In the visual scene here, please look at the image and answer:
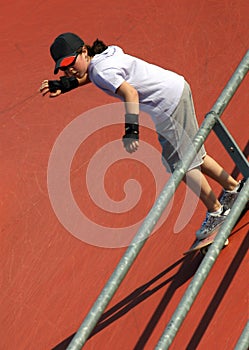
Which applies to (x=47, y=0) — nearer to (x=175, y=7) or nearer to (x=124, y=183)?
(x=175, y=7)

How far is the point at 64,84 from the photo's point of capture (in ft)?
14.2

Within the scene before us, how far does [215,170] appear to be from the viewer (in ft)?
14.4

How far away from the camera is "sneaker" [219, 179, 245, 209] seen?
447 cm

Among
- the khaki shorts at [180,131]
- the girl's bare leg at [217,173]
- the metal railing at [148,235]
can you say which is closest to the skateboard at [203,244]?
→ the girl's bare leg at [217,173]

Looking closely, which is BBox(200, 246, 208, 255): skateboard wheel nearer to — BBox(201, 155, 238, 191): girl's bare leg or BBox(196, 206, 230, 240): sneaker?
BBox(196, 206, 230, 240): sneaker

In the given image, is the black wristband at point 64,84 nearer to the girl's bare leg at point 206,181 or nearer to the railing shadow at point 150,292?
the girl's bare leg at point 206,181

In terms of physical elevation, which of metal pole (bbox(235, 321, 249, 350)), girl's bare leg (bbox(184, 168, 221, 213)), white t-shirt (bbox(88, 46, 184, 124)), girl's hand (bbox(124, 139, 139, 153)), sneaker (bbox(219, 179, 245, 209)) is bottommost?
metal pole (bbox(235, 321, 249, 350))

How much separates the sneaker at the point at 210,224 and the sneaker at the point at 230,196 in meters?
0.07

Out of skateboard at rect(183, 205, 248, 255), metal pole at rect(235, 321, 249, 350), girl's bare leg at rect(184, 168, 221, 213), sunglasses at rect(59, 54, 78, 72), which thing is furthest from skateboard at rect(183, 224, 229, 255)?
sunglasses at rect(59, 54, 78, 72)

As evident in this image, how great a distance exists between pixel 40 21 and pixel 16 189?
6.05ft

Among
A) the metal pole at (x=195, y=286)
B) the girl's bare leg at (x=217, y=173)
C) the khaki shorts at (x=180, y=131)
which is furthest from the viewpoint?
the girl's bare leg at (x=217, y=173)

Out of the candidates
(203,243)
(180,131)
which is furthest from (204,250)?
(180,131)

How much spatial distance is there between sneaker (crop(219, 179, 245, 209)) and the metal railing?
393 millimetres

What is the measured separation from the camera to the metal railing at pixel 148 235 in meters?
3.31
